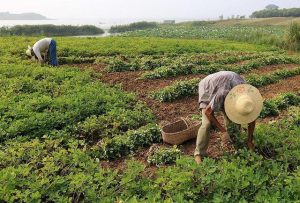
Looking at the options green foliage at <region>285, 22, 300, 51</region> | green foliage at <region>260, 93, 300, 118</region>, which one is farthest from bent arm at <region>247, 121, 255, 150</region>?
green foliage at <region>285, 22, 300, 51</region>

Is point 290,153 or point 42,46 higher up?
point 42,46

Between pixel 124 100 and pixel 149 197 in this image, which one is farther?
pixel 124 100

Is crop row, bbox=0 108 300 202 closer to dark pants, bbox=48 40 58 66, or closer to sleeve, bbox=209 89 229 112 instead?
sleeve, bbox=209 89 229 112

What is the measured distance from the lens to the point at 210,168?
14.6 feet

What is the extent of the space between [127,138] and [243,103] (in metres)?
2.78

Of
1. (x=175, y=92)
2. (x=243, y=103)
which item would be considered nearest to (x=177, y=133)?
(x=243, y=103)

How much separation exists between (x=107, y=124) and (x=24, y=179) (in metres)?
3.06

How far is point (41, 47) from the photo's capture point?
12.2 m

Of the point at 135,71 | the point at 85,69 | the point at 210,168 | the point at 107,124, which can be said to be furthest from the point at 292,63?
the point at 210,168

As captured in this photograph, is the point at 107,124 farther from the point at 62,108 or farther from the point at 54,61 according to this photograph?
the point at 54,61

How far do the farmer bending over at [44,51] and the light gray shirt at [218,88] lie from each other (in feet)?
25.9

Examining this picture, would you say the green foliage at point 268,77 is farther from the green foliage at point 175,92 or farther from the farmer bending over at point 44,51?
the farmer bending over at point 44,51

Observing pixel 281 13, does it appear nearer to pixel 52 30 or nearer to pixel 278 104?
pixel 52 30

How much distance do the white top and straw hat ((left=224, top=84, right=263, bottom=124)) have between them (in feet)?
28.0
